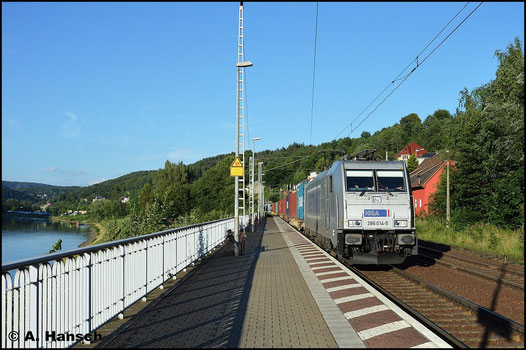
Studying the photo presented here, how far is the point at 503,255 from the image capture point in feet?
46.5

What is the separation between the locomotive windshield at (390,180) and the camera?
44.4 ft

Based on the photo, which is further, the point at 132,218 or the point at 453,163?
the point at 453,163

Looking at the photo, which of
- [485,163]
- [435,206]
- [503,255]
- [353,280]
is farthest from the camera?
[435,206]

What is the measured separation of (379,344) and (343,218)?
739 centimetres

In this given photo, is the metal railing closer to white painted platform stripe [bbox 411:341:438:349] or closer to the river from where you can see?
white painted platform stripe [bbox 411:341:438:349]

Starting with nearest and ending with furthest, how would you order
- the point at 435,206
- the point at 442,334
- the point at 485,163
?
the point at 442,334, the point at 485,163, the point at 435,206

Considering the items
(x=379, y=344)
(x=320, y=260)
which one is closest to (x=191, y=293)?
(x=379, y=344)

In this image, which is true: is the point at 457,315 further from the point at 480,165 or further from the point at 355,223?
the point at 480,165

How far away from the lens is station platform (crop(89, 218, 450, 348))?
6016 millimetres

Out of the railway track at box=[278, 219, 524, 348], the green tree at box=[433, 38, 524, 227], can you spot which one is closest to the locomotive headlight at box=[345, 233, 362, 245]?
the railway track at box=[278, 219, 524, 348]

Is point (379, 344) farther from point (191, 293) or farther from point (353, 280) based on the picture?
point (353, 280)

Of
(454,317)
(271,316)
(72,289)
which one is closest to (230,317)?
(271,316)

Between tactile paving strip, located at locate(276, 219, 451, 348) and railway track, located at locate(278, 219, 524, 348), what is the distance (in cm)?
33

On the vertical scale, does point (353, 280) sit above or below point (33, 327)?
below
